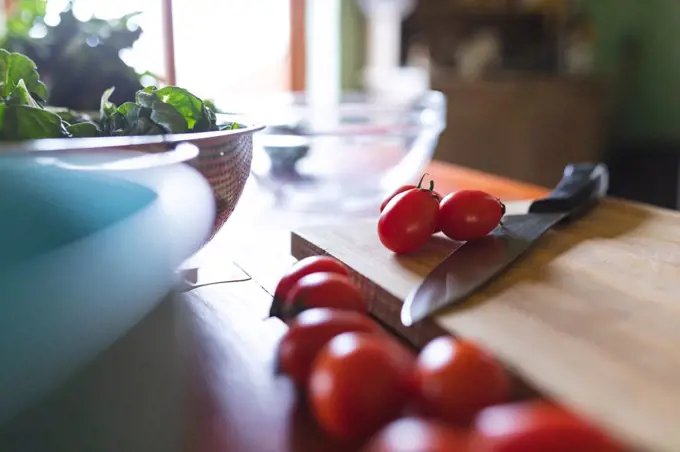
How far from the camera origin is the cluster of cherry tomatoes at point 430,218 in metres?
0.64

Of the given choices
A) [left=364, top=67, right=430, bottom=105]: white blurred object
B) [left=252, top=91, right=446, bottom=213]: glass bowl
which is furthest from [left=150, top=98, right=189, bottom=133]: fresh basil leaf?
[left=364, top=67, right=430, bottom=105]: white blurred object

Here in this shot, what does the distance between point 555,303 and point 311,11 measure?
8.95 ft

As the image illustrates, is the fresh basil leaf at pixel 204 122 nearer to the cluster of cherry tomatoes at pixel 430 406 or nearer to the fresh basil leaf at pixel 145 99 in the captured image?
the fresh basil leaf at pixel 145 99

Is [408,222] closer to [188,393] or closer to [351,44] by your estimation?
[188,393]

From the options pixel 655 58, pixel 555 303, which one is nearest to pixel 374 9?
pixel 655 58

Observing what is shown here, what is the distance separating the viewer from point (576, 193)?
0.81m

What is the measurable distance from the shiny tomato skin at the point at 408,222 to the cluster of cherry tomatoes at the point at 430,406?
9.6 inches

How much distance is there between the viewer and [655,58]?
135 inches

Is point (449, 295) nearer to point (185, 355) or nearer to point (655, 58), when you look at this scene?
point (185, 355)

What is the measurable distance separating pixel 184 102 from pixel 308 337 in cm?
29

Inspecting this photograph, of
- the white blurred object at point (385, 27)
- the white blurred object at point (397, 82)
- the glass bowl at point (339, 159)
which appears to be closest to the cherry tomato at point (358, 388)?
the glass bowl at point (339, 159)

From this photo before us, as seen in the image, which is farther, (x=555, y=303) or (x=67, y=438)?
(x=555, y=303)

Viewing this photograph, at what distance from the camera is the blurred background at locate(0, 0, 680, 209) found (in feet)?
9.38

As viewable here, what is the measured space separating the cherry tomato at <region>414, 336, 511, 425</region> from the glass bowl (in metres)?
0.71
